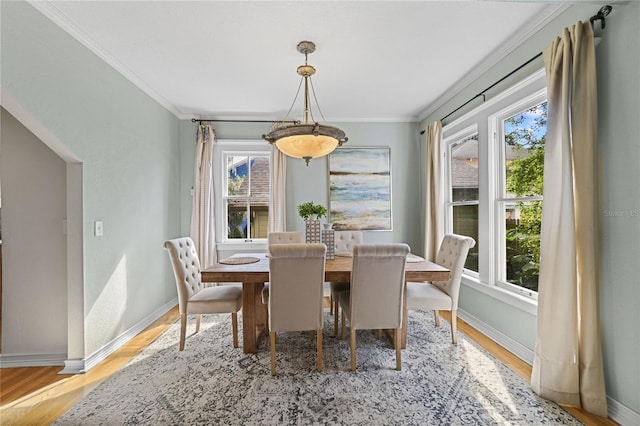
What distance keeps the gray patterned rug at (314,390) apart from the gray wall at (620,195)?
45 cm

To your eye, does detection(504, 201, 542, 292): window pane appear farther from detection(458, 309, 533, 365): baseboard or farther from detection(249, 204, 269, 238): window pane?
detection(249, 204, 269, 238): window pane

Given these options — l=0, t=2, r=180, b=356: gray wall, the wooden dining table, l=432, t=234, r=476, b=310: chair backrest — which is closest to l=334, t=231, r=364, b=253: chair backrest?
the wooden dining table

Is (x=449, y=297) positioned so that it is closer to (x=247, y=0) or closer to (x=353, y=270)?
(x=353, y=270)

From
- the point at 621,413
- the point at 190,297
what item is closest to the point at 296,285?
the point at 190,297

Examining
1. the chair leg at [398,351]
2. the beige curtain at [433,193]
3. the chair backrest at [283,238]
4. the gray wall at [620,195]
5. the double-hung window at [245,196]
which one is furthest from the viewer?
the double-hung window at [245,196]

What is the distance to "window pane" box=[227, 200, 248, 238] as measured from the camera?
14.2 feet

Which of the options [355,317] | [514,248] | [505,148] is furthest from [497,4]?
[355,317]

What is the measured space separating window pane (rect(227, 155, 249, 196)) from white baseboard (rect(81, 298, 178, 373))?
1803mm

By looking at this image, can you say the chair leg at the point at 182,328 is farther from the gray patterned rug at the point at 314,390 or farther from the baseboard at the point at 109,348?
the baseboard at the point at 109,348

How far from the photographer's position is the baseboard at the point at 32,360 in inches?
90.8

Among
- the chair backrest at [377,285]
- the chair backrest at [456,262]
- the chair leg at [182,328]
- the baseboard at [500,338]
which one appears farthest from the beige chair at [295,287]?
the baseboard at [500,338]

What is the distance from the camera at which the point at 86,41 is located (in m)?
2.32

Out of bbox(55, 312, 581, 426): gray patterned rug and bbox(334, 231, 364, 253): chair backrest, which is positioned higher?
bbox(334, 231, 364, 253): chair backrest

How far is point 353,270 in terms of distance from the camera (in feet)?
6.95
